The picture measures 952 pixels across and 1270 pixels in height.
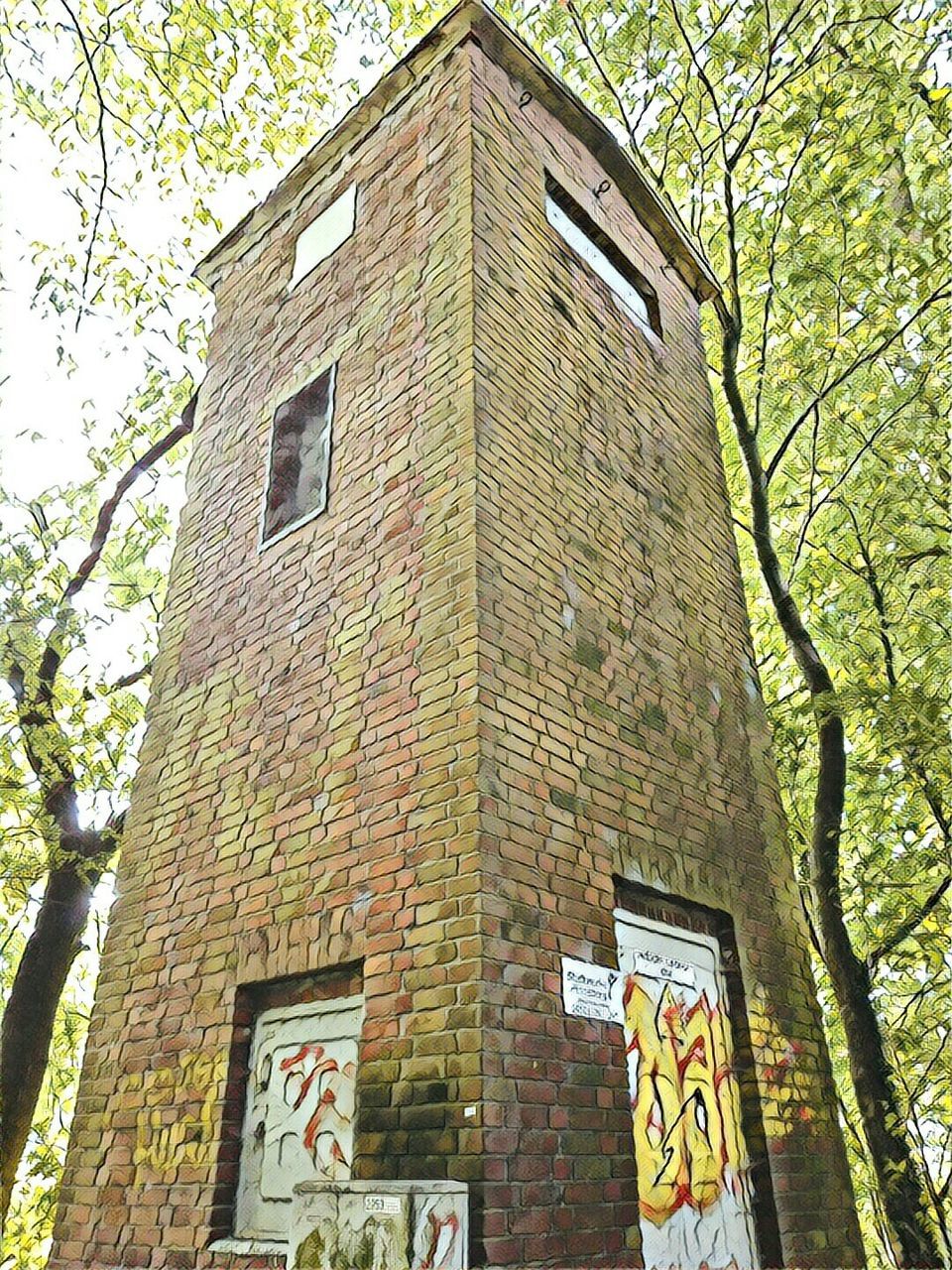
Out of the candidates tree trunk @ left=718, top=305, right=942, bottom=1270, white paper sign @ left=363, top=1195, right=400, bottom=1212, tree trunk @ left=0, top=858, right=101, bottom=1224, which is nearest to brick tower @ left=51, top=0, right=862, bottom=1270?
white paper sign @ left=363, top=1195, right=400, bottom=1212

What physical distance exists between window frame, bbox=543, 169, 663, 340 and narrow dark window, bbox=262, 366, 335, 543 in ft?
6.56

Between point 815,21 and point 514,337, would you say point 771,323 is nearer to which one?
point 815,21

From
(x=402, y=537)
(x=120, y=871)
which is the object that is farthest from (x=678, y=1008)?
(x=120, y=871)

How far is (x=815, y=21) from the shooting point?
795cm

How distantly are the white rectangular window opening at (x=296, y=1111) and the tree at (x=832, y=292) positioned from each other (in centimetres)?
458

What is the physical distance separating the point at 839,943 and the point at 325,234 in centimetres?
677

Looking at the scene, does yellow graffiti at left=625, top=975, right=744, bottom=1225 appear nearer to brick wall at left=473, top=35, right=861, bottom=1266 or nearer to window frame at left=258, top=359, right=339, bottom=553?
brick wall at left=473, top=35, right=861, bottom=1266

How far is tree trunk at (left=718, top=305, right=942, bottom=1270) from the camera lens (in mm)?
6309

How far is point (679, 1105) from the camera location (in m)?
4.34

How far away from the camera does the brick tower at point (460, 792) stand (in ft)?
12.1

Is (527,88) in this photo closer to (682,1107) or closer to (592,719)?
(592,719)

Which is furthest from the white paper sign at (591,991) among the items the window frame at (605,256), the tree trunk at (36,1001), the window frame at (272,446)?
the tree trunk at (36,1001)

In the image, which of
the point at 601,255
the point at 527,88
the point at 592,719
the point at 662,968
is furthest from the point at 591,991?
the point at 527,88

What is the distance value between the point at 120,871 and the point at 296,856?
1918 millimetres
